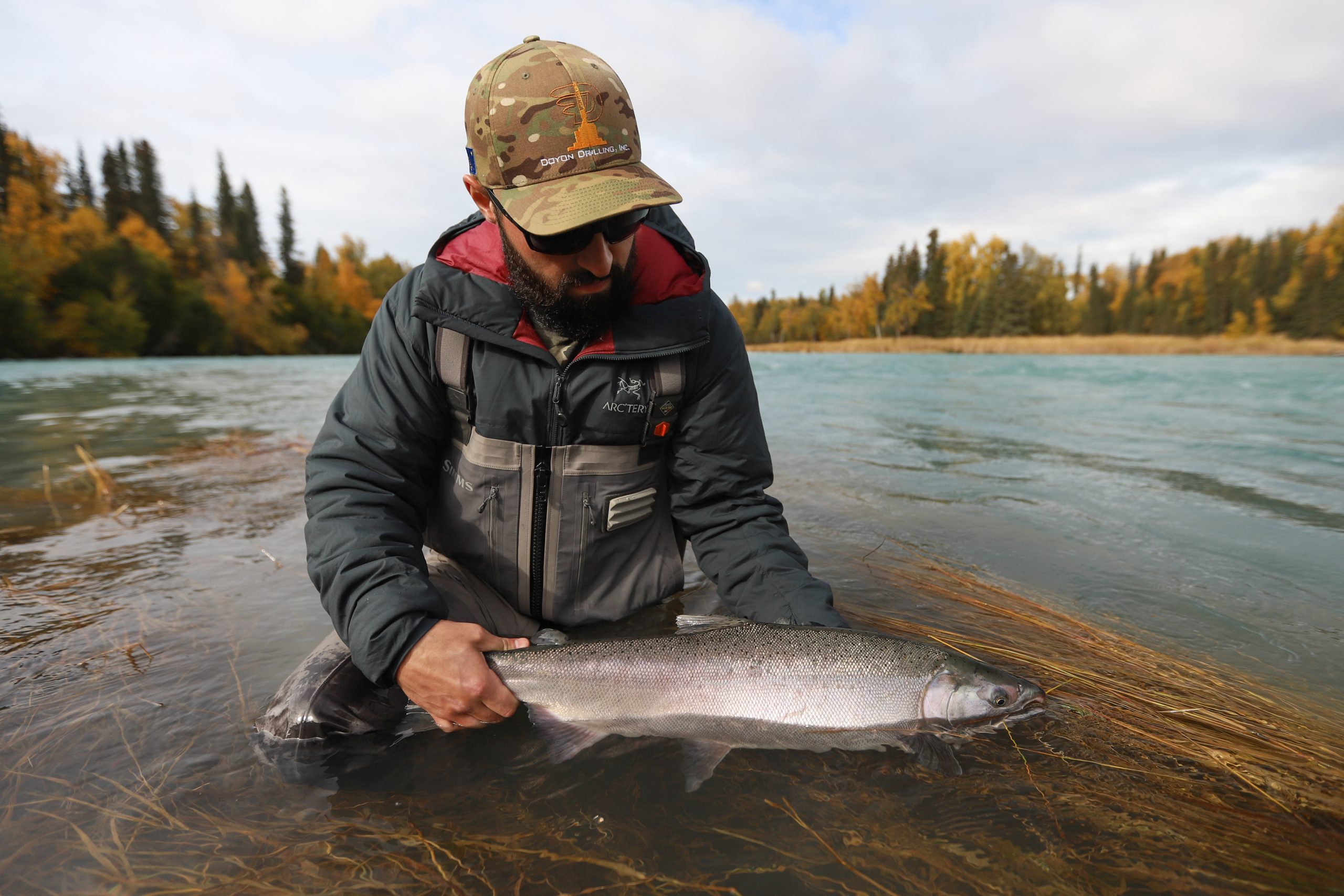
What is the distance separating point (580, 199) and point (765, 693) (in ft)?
6.33

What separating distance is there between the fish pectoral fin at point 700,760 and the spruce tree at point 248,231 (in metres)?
84.9

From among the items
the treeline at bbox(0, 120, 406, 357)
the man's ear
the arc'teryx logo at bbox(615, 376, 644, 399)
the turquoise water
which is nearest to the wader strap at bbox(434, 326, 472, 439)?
the man's ear

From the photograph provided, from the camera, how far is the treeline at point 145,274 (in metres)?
44.2

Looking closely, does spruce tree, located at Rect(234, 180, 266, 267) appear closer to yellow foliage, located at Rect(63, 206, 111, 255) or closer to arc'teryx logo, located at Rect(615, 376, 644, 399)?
yellow foliage, located at Rect(63, 206, 111, 255)

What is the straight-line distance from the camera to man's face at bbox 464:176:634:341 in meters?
2.53

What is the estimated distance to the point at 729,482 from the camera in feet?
10.1

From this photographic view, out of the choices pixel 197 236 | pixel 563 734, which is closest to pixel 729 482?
pixel 563 734

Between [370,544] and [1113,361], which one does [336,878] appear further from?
[1113,361]

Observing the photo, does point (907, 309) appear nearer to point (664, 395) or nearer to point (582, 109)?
point (664, 395)

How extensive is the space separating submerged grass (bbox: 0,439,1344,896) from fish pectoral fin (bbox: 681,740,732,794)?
0.06 metres

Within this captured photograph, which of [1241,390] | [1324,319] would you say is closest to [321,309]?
[1241,390]

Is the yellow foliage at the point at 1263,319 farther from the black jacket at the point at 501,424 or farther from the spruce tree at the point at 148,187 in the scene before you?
the spruce tree at the point at 148,187

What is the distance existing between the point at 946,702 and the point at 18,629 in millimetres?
4754

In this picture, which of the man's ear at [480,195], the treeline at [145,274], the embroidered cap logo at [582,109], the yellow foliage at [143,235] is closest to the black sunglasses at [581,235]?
the man's ear at [480,195]
